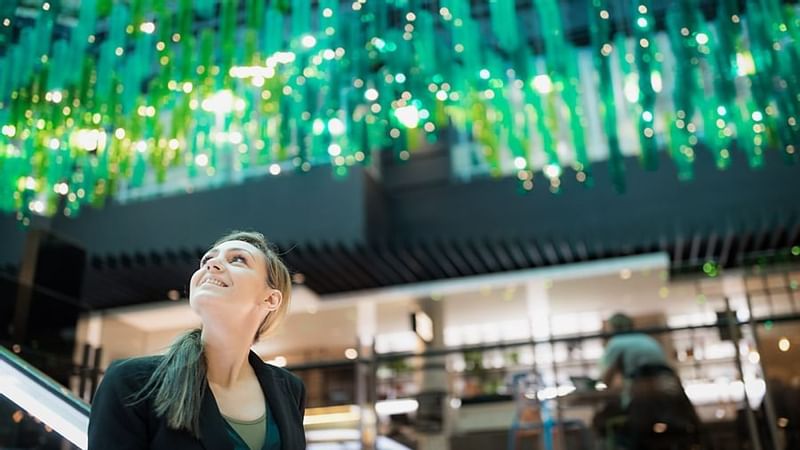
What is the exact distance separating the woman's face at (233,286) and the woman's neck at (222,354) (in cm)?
3

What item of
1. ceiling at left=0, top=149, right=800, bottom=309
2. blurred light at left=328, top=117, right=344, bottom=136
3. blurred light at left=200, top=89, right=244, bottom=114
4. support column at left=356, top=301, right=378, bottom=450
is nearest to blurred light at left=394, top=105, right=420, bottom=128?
blurred light at left=328, top=117, right=344, bottom=136

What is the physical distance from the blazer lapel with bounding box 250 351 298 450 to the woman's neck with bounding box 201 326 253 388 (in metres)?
0.07

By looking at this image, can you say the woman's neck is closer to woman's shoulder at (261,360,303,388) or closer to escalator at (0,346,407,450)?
woman's shoulder at (261,360,303,388)

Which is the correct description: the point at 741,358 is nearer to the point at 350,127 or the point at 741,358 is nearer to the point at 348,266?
the point at 350,127

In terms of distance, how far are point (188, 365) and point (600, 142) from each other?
8.34 metres

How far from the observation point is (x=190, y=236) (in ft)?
31.3

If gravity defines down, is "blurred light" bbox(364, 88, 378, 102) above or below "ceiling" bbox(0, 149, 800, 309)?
below

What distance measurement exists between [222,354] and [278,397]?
149 millimetres

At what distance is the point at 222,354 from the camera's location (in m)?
1.67

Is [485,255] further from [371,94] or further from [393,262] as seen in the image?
[371,94]

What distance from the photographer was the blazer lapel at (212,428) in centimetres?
148

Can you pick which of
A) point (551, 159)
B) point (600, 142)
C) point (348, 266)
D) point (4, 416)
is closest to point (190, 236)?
point (348, 266)

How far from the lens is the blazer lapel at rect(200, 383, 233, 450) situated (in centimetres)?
148

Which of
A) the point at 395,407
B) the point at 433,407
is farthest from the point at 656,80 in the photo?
the point at 395,407
